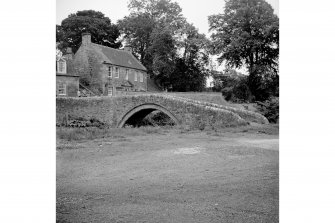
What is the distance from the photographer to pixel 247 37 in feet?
11.6

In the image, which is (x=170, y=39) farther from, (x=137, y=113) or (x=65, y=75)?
(x=137, y=113)

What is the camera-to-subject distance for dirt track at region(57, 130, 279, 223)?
7.79ft

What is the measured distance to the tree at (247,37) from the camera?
3.22 metres

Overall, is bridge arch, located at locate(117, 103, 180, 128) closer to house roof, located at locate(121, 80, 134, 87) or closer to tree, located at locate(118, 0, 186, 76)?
house roof, located at locate(121, 80, 134, 87)

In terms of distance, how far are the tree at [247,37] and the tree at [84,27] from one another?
1442 mm

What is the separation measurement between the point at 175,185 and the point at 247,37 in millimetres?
1979

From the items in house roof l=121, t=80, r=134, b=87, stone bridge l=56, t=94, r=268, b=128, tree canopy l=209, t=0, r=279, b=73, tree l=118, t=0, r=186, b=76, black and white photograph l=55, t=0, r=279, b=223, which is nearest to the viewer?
black and white photograph l=55, t=0, r=279, b=223

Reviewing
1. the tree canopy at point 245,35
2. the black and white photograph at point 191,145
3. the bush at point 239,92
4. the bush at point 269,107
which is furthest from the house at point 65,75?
the bush at point 269,107

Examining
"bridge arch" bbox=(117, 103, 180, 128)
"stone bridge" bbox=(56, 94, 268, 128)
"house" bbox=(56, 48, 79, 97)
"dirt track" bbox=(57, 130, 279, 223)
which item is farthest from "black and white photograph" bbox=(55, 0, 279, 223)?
"bridge arch" bbox=(117, 103, 180, 128)

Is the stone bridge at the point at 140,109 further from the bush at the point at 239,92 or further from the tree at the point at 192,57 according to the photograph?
the tree at the point at 192,57

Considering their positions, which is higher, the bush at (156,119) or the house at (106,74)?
the house at (106,74)

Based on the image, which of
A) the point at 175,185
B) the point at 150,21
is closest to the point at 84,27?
the point at 150,21

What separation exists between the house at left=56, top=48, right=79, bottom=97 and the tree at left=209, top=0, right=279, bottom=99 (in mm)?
2111
